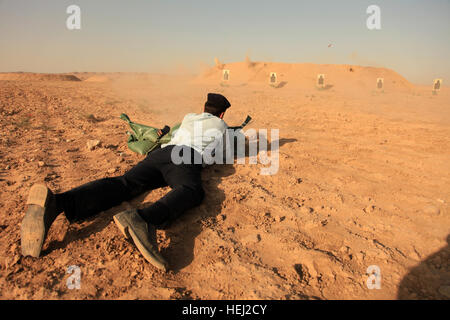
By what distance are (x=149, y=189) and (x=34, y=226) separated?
984mm

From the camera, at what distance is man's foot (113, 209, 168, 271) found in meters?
1.59

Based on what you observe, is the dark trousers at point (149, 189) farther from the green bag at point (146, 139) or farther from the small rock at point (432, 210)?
the small rock at point (432, 210)

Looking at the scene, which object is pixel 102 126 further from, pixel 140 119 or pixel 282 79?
pixel 282 79

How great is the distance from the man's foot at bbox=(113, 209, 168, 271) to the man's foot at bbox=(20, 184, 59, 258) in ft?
1.47

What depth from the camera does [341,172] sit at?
3141 mm

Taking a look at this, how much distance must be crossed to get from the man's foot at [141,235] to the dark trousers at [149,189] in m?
0.08

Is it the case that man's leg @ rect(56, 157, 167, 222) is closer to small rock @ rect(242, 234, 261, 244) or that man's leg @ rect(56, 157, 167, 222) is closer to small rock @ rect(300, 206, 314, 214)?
small rock @ rect(242, 234, 261, 244)

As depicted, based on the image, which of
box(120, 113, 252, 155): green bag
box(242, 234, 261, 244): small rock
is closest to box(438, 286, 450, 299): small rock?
box(242, 234, 261, 244): small rock

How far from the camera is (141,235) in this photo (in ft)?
5.31

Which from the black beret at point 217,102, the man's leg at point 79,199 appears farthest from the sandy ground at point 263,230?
the black beret at point 217,102

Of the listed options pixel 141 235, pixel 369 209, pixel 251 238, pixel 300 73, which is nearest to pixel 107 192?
pixel 141 235

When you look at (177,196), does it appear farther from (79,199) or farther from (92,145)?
(92,145)
